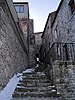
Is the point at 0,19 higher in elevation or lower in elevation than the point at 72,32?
higher

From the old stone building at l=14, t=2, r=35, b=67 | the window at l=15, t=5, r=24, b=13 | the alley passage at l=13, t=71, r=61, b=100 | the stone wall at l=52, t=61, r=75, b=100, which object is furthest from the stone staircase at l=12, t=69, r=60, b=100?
the window at l=15, t=5, r=24, b=13

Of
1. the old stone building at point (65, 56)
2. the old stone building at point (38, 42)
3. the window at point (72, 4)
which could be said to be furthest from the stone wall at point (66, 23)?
the old stone building at point (38, 42)

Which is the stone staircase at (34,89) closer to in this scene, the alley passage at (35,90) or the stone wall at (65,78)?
the alley passage at (35,90)

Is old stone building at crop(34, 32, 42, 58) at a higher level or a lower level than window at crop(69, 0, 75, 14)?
lower

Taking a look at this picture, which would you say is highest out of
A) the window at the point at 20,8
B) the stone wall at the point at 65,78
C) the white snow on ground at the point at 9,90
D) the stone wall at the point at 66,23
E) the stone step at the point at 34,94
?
the window at the point at 20,8

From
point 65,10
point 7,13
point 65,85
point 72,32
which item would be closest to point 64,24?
Answer: point 65,10

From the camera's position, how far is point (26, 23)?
19750 mm

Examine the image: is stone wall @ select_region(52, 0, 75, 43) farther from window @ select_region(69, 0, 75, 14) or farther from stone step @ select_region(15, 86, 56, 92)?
stone step @ select_region(15, 86, 56, 92)

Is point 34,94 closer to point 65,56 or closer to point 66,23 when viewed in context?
point 65,56

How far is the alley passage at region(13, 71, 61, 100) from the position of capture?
20.7ft

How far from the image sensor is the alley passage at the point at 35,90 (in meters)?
6.32

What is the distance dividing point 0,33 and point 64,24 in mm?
6217

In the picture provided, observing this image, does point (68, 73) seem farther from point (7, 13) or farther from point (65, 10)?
point (65, 10)

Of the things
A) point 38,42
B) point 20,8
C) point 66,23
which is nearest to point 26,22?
point 20,8
